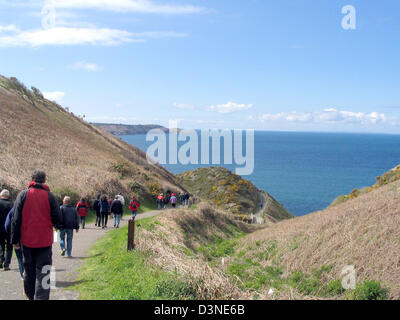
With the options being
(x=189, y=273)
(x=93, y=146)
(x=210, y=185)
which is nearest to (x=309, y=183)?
(x=210, y=185)

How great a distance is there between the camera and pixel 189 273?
24.5 ft

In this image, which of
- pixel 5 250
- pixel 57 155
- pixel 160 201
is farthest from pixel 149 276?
pixel 57 155

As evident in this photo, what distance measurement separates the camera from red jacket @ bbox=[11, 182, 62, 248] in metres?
6.10

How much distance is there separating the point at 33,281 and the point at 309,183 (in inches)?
4086

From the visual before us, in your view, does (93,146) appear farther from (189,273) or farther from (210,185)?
(189,273)

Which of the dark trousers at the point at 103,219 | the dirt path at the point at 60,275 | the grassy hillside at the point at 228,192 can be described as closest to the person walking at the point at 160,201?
the dark trousers at the point at 103,219

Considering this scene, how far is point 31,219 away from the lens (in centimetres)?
611

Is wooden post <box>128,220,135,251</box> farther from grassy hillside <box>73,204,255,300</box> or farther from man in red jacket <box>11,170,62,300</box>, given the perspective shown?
man in red jacket <box>11,170,62,300</box>

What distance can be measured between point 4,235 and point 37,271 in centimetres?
275

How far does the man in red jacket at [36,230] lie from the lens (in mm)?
6105

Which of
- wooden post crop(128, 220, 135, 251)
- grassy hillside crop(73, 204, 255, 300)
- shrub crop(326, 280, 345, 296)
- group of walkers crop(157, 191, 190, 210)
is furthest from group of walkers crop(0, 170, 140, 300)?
group of walkers crop(157, 191, 190, 210)
